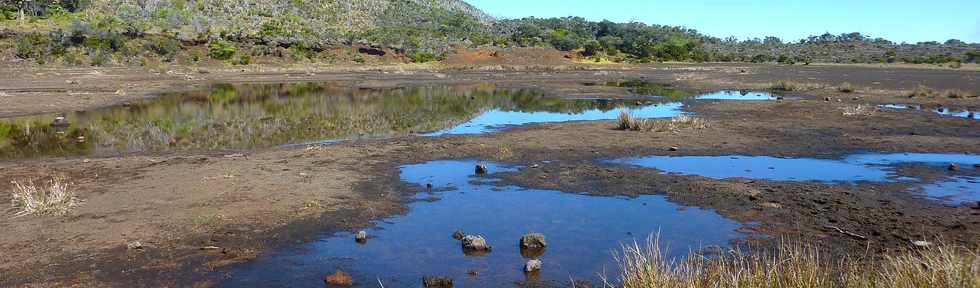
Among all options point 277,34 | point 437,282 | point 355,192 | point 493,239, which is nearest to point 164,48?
point 277,34

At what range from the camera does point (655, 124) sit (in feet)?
63.4

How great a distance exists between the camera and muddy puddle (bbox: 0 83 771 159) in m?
17.2

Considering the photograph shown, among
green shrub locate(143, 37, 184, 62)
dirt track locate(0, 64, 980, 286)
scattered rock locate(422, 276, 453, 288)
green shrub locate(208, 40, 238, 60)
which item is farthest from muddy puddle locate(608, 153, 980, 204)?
green shrub locate(208, 40, 238, 60)

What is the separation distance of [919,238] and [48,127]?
21481 millimetres

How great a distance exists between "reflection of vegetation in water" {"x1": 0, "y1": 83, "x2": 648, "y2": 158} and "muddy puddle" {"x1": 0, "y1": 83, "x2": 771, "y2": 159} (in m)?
0.03

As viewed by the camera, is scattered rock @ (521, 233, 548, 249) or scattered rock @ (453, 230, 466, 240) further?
scattered rock @ (453, 230, 466, 240)

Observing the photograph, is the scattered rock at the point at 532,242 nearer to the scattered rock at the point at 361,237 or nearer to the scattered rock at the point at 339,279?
the scattered rock at the point at 361,237

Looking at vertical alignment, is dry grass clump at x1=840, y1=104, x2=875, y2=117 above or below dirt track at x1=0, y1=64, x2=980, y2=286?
above

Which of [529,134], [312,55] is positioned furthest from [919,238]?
[312,55]

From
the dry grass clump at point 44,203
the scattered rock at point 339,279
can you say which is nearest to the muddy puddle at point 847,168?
the scattered rock at point 339,279

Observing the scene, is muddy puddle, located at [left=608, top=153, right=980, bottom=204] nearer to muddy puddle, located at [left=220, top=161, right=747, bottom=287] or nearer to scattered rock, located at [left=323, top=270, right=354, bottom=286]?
muddy puddle, located at [left=220, top=161, right=747, bottom=287]

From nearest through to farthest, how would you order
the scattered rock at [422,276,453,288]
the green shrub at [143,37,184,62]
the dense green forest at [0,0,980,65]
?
the scattered rock at [422,276,453,288] → the green shrub at [143,37,184,62] → the dense green forest at [0,0,980,65]

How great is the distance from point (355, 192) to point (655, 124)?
10592mm

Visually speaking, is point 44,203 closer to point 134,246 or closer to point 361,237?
point 134,246
